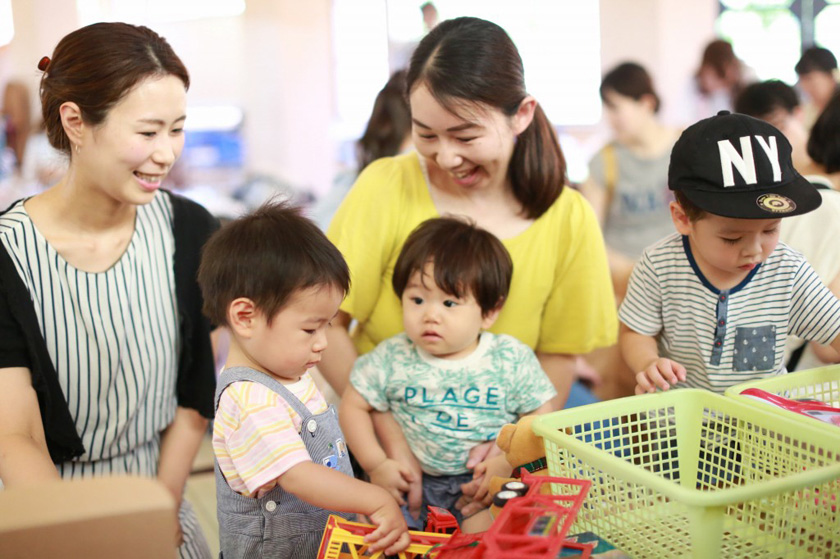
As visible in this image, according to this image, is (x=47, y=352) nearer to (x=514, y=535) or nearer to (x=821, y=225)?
(x=514, y=535)

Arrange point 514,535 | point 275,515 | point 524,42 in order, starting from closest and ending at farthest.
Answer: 1. point 514,535
2. point 275,515
3. point 524,42

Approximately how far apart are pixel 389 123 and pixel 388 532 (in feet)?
6.47

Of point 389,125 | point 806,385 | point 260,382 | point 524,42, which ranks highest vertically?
point 524,42

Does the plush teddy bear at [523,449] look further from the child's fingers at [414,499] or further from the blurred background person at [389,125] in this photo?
the blurred background person at [389,125]

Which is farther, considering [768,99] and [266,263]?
[768,99]

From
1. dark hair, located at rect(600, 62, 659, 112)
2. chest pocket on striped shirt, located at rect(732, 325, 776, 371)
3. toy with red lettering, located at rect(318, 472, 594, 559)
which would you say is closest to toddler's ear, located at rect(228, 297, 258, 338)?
toy with red lettering, located at rect(318, 472, 594, 559)

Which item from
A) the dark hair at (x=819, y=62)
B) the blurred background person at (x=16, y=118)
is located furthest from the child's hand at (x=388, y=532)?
the blurred background person at (x=16, y=118)

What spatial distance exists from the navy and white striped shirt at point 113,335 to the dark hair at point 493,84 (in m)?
0.61

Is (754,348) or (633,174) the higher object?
(754,348)

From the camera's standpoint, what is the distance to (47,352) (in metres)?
1.44

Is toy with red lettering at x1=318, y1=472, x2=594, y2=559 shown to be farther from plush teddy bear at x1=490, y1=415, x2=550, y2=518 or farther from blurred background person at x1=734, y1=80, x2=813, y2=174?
blurred background person at x1=734, y1=80, x2=813, y2=174

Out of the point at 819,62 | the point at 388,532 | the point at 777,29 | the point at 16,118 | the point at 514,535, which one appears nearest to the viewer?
the point at 514,535

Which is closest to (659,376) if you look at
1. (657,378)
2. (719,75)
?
(657,378)

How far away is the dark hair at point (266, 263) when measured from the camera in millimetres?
1201
